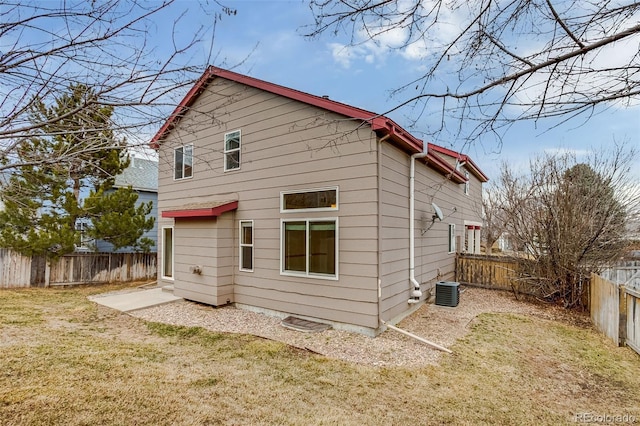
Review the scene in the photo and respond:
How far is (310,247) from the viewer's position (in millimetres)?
6742

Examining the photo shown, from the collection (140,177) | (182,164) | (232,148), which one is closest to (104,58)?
(232,148)

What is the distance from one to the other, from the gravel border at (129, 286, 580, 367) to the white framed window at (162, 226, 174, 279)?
1866mm

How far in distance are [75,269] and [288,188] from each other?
973cm

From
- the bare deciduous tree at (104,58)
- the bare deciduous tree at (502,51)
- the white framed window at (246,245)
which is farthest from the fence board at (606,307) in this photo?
the bare deciduous tree at (104,58)

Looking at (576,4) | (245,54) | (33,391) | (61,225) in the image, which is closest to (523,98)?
(576,4)

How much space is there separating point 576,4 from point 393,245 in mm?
4888

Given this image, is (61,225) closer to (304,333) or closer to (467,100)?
(304,333)

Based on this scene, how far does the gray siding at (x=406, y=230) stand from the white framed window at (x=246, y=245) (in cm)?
329

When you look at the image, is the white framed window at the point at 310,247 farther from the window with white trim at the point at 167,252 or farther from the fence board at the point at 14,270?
the fence board at the point at 14,270

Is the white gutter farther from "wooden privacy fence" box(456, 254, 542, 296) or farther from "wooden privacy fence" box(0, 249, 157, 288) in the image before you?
"wooden privacy fence" box(0, 249, 157, 288)

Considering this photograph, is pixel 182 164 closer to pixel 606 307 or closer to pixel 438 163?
pixel 438 163

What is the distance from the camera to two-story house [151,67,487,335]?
6.14 metres

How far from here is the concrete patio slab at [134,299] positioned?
810 cm

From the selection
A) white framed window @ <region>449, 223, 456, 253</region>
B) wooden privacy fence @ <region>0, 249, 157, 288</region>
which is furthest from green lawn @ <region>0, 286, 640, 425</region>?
wooden privacy fence @ <region>0, 249, 157, 288</region>
